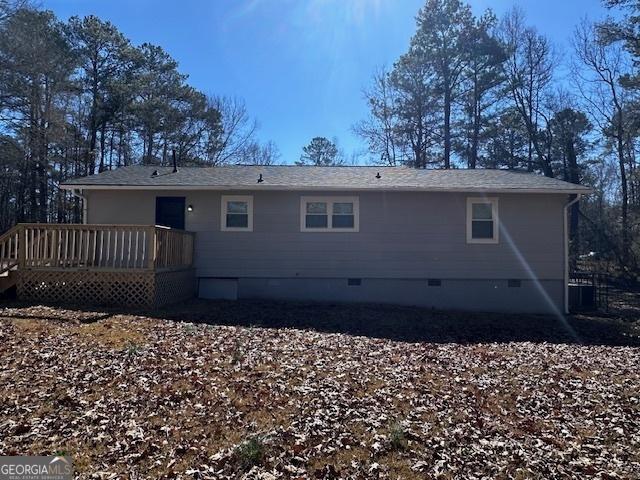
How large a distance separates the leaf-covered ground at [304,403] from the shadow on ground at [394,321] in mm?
668

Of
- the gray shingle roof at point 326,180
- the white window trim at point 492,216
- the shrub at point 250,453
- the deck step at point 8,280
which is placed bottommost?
the shrub at point 250,453

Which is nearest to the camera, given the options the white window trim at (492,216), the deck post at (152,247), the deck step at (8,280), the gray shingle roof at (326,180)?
the deck post at (152,247)

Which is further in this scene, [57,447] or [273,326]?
[273,326]

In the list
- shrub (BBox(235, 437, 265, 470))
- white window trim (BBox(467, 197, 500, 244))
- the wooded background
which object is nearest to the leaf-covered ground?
shrub (BBox(235, 437, 265, 470))

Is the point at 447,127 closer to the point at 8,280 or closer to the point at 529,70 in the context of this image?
the point at 529,70

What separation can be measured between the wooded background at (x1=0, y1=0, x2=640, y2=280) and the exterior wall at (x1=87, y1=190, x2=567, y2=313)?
11959mm

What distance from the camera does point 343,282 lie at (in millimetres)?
12109

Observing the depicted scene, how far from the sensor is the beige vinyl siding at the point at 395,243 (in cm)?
1202

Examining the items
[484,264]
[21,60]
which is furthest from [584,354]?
[21,60]

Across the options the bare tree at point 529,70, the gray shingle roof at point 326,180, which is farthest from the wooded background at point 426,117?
the gray shingle roof at point 326,180

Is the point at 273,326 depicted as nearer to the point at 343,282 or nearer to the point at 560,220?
the point at 343,282

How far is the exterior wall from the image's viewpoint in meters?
12.0

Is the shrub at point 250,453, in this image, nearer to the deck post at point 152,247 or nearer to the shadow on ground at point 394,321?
the shadow on ground at point 394,321

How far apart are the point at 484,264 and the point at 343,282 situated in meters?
3.87
